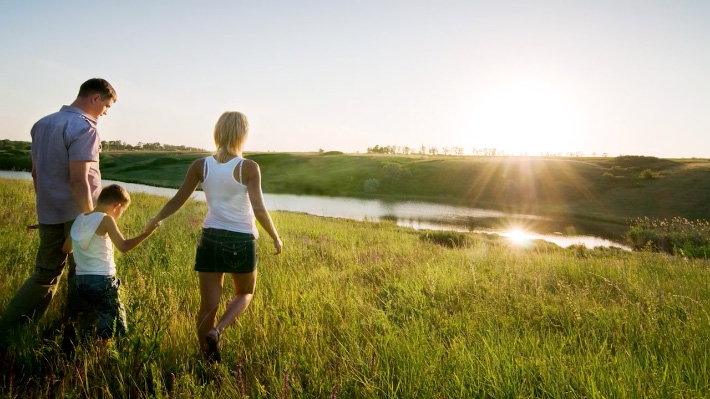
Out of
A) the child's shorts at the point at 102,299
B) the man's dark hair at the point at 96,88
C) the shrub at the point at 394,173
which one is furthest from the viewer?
the shrub at the point at 394,173

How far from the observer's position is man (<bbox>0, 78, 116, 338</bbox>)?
3502 millimetres

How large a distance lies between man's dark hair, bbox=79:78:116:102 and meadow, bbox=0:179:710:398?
6.83 ft

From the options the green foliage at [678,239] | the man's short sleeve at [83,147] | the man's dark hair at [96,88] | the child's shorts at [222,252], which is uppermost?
the man's dark hair at [96,88]

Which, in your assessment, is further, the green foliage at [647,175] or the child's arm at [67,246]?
the green foliage at [647,175]

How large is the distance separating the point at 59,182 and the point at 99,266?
105cm

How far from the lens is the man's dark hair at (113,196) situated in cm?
343

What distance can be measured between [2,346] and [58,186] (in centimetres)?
150

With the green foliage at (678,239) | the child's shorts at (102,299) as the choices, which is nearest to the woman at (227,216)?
the child's shorts at (102,299)

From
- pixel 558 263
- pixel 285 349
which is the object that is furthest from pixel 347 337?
pixel 558 263

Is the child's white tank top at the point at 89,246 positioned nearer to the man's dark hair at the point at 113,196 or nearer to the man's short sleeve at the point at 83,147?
the man's dark hair at the point at 113,196

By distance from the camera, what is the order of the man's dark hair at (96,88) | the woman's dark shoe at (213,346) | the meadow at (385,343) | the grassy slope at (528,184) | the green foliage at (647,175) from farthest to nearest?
the green foliage at (647,175) → the grassy slope at (528,184) → the man's dark hair at (96,88) → the woman's dark shoe at (213,346) → the meadow at (385,343)

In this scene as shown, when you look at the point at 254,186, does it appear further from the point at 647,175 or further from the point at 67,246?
the point at 647,175

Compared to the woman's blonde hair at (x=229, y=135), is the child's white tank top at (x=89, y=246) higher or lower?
lower

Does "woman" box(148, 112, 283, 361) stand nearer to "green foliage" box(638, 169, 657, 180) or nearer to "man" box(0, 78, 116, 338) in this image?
"man" box(0, 78, 116, 338)
